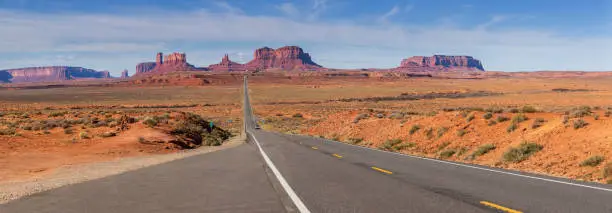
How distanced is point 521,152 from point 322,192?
36.5 feet

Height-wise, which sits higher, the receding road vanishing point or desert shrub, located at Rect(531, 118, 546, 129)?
desert shrub, located at Rect(531, 118, 546, 129)

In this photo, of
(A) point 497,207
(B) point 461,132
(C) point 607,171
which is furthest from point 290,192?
(B) point 461,132

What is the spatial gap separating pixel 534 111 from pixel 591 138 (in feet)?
33.7

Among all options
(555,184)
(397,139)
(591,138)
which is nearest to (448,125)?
(397,139)

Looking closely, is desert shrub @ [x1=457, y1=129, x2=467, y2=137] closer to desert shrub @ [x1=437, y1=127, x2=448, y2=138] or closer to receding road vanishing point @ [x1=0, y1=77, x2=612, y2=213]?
desert shrub @ [x1=437, y1=127, x2=448, y2=138]

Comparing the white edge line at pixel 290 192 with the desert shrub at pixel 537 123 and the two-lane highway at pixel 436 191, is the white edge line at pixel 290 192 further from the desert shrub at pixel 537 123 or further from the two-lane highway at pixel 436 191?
the desert shrub at pixel 537 123

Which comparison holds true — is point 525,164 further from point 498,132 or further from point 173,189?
point 173,189

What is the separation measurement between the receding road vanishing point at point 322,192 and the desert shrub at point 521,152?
15.7 feet

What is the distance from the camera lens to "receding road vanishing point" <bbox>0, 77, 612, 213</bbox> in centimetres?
769

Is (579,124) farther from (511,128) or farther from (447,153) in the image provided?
(447,153)

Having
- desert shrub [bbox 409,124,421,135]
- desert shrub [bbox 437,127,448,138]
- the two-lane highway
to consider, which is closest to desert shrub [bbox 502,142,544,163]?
the two-lane highway

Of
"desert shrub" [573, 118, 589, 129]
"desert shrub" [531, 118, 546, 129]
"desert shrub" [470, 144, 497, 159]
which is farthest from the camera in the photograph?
"desert shrub" [531, 118, 546, 129]

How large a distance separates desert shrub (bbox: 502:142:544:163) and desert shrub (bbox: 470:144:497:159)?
1.94 metres

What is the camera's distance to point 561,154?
16.2 metres
